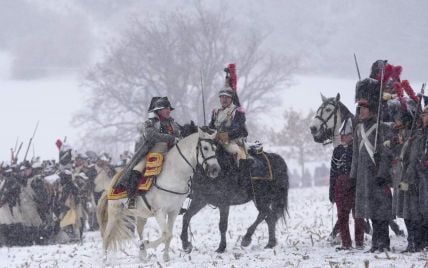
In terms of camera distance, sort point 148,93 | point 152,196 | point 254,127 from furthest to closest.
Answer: point 148,93
point 254,127
point 152,196

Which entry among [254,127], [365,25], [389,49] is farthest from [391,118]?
[365,25]

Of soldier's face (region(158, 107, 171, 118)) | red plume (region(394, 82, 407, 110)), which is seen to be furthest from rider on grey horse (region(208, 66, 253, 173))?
red plume (region(394, 82, 407, 110))

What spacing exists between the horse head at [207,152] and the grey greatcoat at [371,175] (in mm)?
2097

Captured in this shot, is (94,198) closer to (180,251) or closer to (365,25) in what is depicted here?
(180,251)

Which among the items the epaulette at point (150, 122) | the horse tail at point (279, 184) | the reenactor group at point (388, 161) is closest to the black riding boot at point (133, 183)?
the epaulette at point (150, 122)

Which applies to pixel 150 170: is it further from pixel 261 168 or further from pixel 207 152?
pixel 261 168

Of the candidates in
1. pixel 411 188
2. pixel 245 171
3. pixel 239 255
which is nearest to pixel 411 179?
pixel 411 188

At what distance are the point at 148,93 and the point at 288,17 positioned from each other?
90.5 feet

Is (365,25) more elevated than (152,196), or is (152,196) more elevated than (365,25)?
(365,25)

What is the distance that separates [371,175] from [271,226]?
130 inches

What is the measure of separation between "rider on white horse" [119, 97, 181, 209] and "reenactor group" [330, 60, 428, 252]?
2896mm

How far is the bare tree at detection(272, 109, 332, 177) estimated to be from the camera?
53500mm

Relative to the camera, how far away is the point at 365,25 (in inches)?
2709

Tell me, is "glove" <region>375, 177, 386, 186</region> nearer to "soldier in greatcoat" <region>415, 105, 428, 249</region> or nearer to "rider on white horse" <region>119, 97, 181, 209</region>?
"soldier in greatcoat" <region>415, 105, 428, 249</region>
